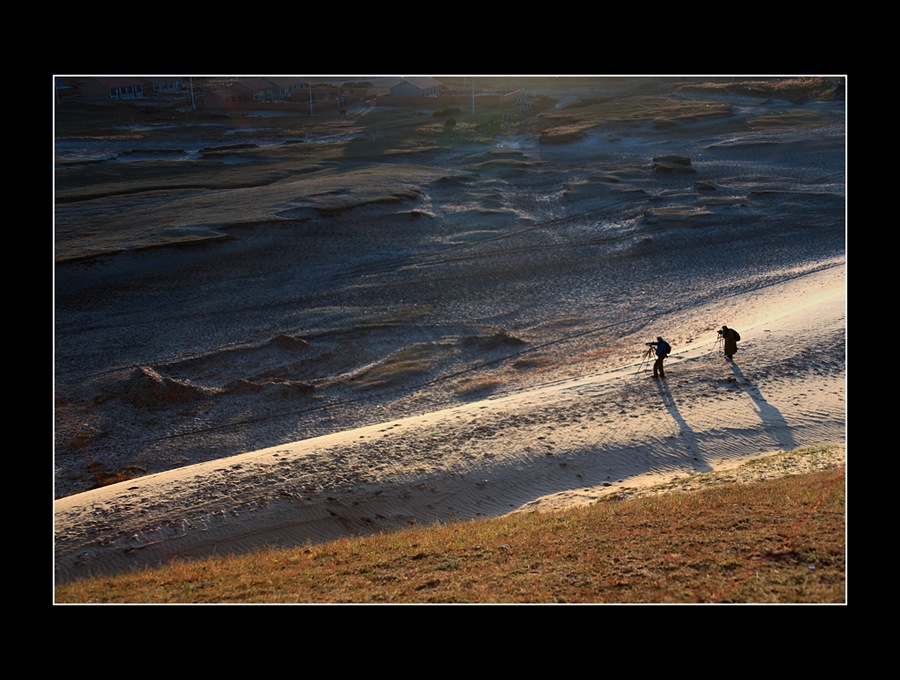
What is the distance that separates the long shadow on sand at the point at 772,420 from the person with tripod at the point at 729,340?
1.21 m

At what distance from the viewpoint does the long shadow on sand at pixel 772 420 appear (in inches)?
691

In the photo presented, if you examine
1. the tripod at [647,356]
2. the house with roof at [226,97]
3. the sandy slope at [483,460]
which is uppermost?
the house with roof at [226,97]

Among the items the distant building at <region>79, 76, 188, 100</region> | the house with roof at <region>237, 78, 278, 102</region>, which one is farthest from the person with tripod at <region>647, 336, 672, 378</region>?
the house with roof at <region>237, 78, 278, 102</region>

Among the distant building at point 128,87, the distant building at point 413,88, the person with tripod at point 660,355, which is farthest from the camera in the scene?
the distant building at point 413,88

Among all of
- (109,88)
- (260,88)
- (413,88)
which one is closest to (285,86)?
(260,88)

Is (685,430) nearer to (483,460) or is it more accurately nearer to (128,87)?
(483,460)

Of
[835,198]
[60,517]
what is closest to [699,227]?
[835,198]

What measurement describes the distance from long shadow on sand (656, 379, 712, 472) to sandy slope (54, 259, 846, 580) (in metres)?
0.05

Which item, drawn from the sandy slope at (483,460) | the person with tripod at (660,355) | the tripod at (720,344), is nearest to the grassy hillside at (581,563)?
the sandy slope at (483,460)

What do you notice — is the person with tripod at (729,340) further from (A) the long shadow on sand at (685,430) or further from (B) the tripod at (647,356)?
(A) the long shadow on sand at (685,430)

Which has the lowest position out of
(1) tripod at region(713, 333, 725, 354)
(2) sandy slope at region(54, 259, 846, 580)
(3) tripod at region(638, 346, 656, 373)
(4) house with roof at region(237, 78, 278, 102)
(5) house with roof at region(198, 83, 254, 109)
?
(2) sandy slope at region(54, 259, 846, 580)

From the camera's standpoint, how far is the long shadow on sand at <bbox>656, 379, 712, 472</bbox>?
16808 millimetres

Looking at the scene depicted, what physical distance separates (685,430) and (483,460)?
5388 millimetres

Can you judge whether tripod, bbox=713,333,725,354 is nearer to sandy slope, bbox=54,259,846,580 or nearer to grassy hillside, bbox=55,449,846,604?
sandy slope, bbox=54,259,846,580
